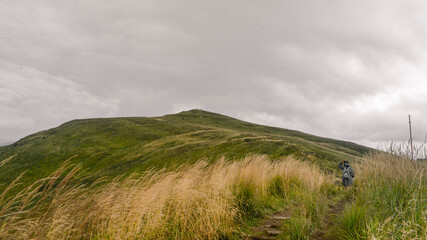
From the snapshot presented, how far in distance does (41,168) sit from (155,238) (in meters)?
60.7

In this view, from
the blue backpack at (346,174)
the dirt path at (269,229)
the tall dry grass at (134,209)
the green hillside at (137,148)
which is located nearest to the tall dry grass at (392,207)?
the dirt path at (269,229)

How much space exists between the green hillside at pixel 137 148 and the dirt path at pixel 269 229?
24.7m

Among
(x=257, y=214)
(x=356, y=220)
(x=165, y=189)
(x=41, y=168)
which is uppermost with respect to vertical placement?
(x=165, y=189)

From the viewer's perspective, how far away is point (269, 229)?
6180mm

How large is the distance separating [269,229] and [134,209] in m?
3.53

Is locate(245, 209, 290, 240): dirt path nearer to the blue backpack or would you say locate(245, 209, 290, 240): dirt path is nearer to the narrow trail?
the narrow trail

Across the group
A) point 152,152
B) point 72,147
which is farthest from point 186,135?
point 72,147

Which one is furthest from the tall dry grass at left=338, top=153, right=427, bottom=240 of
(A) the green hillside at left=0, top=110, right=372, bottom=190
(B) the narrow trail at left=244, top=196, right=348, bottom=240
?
(A) the green hillside at left=0, top=110, right=372, bottom=190

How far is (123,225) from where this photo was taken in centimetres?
455

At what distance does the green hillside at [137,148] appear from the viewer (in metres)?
40.0

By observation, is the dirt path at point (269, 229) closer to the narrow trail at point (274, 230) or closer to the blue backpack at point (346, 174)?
the narrow trail at point (274, 230)

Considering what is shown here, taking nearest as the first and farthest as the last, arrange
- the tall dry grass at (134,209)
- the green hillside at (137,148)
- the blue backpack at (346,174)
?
1. the tall dry grass at (134,209)
2. the blue backpack at (346,174)
3. the green hillside at (137,148)

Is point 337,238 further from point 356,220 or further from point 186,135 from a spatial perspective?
point 186,135

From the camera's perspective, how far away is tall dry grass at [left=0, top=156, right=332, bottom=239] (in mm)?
3865
